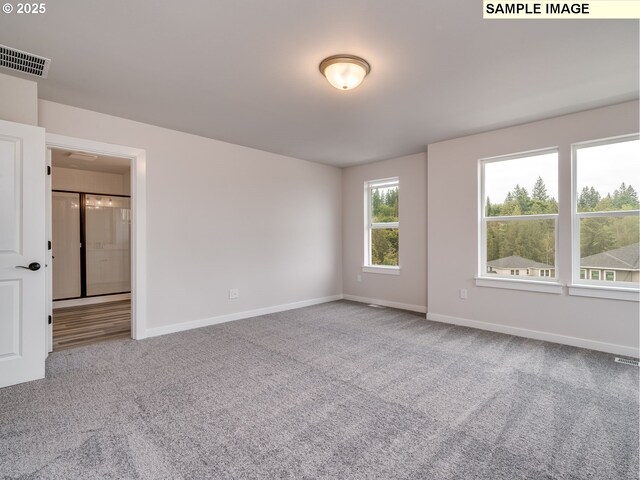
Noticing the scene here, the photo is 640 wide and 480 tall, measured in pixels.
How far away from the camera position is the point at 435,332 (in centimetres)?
398

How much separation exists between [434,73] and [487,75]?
1.50 feet

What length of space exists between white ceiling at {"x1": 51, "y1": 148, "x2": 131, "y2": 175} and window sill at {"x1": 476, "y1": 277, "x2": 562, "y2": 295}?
5589 millimetres

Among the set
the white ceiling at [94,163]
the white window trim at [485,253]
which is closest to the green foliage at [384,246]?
the white window trim at [485,253]

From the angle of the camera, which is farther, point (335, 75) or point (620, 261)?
point (620, 261)

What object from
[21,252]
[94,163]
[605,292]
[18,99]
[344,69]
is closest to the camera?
[344,69]

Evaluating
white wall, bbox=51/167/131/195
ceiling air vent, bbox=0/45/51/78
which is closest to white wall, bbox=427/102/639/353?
ceiling air vent, bbox=0/45/51/78

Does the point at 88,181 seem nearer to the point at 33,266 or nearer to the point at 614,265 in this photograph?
the point at 33,266

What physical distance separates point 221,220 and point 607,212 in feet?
14.8

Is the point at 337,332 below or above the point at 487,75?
below

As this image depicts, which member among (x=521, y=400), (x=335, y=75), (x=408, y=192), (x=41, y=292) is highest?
(x=335, y=75)

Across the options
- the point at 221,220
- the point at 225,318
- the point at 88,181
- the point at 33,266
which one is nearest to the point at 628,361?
Answer: the point at 225,318

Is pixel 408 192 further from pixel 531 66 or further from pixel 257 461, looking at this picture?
pixel 257 461

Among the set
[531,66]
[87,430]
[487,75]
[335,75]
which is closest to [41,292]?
[87,430]

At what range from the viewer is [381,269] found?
557 cm
